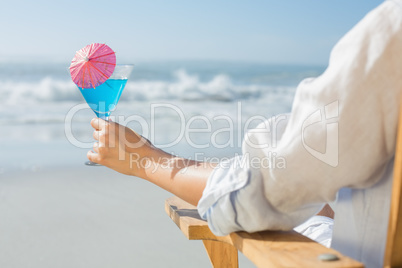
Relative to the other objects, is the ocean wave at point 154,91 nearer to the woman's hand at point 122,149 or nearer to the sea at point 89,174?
the sea at point 89,174

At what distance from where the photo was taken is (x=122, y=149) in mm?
1240

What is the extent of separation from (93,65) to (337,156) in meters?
0.96

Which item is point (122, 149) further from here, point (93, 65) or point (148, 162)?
point (93, 65)

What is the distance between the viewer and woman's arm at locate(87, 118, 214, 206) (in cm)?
115

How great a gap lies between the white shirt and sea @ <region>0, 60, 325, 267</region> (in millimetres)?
1700

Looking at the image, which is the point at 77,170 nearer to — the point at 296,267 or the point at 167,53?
the point at 296,267

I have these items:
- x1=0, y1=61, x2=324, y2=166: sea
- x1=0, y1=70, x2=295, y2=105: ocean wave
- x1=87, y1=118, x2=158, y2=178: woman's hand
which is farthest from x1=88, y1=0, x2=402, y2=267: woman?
x1=0, y1=70, x2=295, y2=105: ocean wave

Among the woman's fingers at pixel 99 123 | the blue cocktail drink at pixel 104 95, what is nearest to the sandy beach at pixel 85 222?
the blue cocktail drink at pixel 104 95

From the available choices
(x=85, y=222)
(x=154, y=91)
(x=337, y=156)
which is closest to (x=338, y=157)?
(x=337, y=156)

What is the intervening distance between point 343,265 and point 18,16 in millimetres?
19841

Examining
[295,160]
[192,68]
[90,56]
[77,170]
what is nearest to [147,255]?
[90,56]

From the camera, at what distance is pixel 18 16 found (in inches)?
747

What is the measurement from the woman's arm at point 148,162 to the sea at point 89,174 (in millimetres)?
1465

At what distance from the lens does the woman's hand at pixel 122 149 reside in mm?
1229
